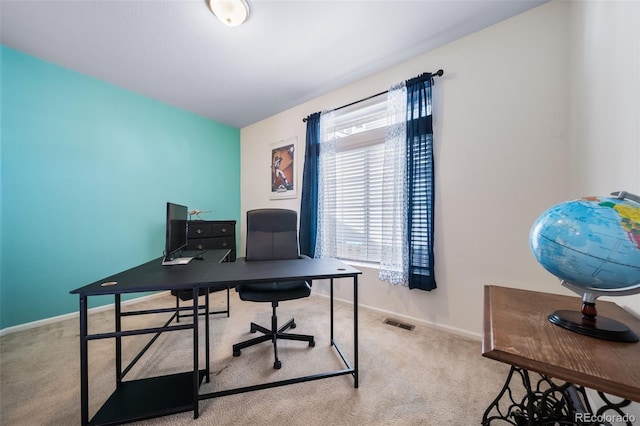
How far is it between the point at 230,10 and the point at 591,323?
2638 millimetres

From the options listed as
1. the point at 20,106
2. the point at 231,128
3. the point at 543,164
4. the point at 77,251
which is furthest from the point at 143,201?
the point at 543,164

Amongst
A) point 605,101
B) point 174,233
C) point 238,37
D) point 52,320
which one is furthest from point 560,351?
point 52,320

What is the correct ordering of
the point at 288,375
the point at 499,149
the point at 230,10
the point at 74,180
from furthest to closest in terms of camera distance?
the point at 74,180 → the point at 499,149 → the point at 230,10 → the point at 288,375

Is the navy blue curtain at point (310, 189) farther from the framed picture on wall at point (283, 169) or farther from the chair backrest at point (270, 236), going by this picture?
the chair backrest at point (270, 236)

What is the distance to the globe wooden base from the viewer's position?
68 centimetres

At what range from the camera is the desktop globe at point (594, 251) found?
2.07 ft

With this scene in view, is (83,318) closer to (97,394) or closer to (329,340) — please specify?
(97,394)

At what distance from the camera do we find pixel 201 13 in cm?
176

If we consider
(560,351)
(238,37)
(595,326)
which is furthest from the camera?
(238,37)

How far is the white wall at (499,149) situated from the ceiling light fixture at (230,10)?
5.09 ft

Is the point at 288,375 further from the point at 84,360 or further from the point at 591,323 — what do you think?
the point at 591,323

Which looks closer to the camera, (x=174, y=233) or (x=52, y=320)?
(x=174, y=233)

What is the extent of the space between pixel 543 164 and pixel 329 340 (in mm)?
2246

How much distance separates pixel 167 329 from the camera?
119cm
